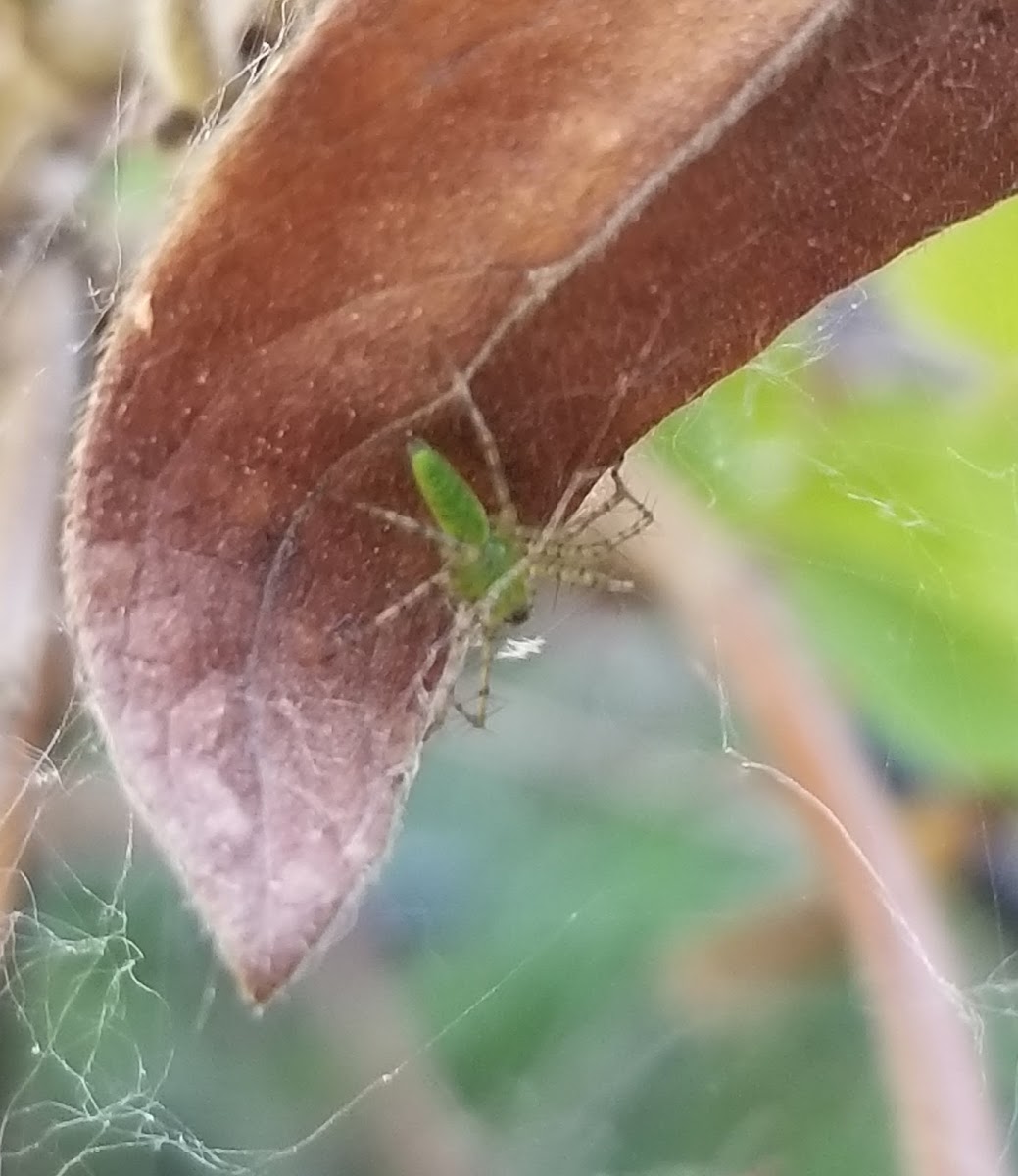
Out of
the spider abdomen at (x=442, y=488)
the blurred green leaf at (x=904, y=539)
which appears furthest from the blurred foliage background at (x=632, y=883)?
the spider abdomen at (x=442, y=488)

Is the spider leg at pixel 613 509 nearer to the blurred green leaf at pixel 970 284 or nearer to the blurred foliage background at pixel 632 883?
the blurred foliage background at pixel 632 883

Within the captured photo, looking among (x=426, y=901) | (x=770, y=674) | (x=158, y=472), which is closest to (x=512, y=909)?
(x=426, y=901)

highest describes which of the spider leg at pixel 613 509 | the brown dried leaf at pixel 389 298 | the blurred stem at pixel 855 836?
the brown dried leaf at pixel 389 298

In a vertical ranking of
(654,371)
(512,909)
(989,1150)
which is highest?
(654,371)

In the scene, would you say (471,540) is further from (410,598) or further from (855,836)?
(855,836)

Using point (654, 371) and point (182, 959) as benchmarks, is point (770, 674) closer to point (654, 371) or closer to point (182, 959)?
point (654, 371)

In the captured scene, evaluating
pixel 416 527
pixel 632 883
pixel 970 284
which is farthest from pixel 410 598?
pixel 970 284

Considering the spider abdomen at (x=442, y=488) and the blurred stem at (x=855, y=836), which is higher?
the spider abdomen at (x=442, y=488)
